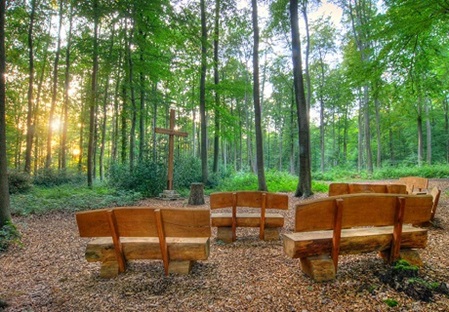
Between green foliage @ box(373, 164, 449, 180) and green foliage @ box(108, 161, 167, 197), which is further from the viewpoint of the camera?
green foliage @ box(373, 164, 449, 180)

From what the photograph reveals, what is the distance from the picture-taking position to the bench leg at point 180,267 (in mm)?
3094

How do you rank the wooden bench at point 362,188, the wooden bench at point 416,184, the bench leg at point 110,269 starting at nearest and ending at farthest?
the bench leg at point 110,269
the wooden bench at point 362,188
the wooden bench at point 416,184

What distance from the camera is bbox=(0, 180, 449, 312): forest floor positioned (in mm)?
2424

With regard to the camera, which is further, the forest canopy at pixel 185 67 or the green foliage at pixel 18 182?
the green foliage at pixel 18 182

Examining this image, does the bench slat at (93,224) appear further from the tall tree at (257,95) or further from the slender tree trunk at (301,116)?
the tall tree at (257,95)

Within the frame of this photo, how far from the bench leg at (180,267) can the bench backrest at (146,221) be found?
0.40m

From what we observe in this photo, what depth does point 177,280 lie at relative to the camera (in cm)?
304

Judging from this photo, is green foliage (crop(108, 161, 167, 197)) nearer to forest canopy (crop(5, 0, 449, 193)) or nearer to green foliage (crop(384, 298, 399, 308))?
forest canopy (crop(5, 0, 449, 193))

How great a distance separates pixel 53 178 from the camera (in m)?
13.7

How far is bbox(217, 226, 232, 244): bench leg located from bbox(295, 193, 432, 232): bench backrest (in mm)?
2278

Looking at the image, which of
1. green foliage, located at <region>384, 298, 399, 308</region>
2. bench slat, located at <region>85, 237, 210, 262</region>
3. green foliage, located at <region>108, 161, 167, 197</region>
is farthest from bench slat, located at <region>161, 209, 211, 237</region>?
green foliage, located at <region>108, 161, 167, 197</region>

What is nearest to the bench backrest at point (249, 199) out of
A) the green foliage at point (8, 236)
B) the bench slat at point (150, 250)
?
the bench slat at point (150, 250)

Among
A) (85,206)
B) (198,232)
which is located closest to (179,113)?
(85,206)

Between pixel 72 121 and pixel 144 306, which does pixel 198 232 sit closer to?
pixel 144 306
